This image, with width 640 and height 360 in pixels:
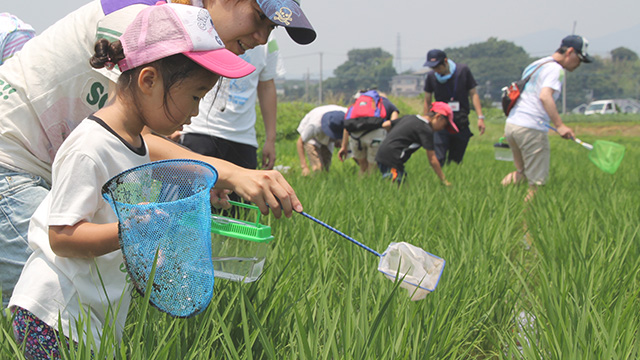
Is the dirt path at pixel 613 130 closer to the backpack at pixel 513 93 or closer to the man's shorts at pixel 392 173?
the backpack at pixel 513 93

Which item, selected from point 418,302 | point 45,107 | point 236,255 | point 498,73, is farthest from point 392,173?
point 498,73

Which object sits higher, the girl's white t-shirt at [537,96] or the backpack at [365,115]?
the girl's white t-shirt at [537,96]

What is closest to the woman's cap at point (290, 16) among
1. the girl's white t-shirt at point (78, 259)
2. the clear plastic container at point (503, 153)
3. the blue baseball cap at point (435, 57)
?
the girl's white t-shirt at point (78, 259)

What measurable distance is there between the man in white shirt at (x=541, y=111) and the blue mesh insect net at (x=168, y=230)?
11.1ft

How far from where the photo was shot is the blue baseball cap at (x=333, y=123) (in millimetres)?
5297

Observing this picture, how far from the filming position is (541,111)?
4148mm

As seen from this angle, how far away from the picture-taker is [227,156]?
2.72 meters

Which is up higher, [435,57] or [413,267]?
[435,57]

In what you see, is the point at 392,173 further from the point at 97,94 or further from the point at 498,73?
the point at 498,73

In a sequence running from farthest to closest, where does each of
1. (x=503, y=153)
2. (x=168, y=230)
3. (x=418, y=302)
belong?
(x=503, y=153)
(x=418, y=302)
(x=168, y=230)

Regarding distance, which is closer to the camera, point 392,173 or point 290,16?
point 290,16

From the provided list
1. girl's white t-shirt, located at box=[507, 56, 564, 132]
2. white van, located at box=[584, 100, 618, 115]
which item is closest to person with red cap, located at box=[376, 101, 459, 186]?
girl's white t-shirt, located at box=[507, 56, 564, 132]

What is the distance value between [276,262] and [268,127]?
4.23 ft

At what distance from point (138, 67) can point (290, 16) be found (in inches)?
20.5
